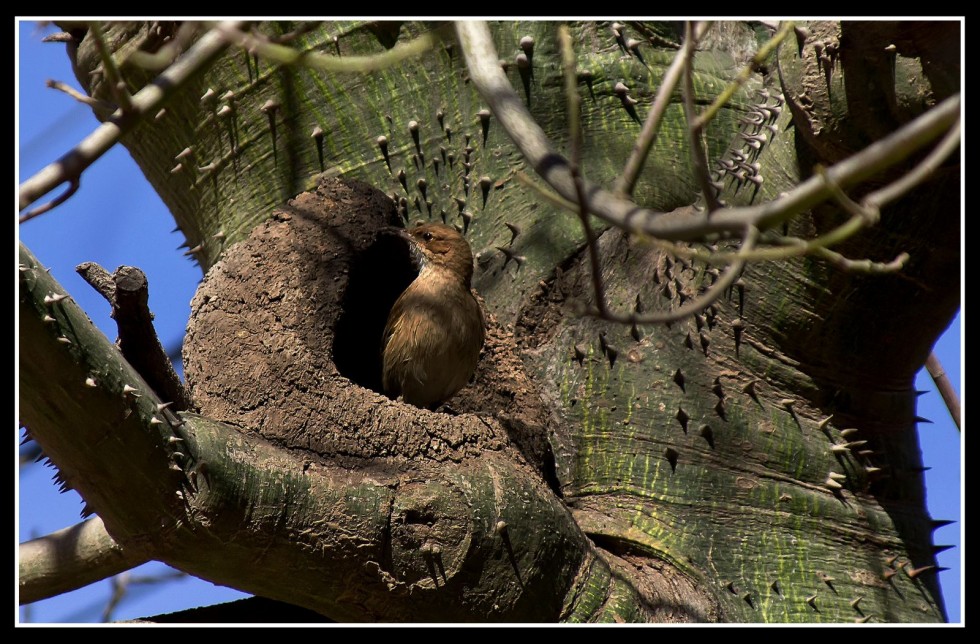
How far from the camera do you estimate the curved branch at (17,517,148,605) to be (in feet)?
11.3

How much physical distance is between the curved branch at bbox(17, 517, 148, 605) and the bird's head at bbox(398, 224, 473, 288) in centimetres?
184

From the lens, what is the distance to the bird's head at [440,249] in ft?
15.2

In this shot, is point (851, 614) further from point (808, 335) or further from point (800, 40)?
point (800, 40)

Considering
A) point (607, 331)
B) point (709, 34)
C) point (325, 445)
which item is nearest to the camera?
point (325, 445)

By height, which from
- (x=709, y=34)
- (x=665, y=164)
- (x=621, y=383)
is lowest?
(x=621, y=383)

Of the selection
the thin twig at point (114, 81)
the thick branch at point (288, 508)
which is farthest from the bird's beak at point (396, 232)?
the thin twig at point (114, 81)

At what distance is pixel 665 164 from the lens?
438 cm

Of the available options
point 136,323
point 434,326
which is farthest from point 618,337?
point 136,323

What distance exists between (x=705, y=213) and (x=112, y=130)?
1183 millimetres

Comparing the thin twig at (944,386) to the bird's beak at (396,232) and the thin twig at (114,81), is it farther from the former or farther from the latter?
the thin twig at (114,81)

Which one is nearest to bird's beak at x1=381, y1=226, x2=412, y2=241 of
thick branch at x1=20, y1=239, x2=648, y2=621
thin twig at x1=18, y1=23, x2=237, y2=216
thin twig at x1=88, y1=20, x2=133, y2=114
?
thick branch at x1=20, y1=239, x2=648, y2=621

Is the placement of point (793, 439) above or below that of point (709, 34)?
below

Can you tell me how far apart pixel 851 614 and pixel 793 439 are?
640 millimetres

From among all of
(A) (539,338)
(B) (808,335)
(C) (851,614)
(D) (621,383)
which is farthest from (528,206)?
(C) (851,614)
